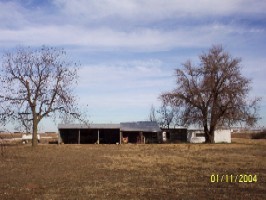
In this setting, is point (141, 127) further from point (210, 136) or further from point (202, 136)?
point (210, 136)

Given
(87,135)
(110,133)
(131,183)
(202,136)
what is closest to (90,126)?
(87,135)

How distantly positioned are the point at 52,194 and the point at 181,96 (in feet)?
151

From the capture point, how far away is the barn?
60781 mm

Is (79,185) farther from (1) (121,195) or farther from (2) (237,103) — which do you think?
(2) (237,103)

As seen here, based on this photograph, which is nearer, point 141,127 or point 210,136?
point 210,136

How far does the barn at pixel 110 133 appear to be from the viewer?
60781 millimetres
